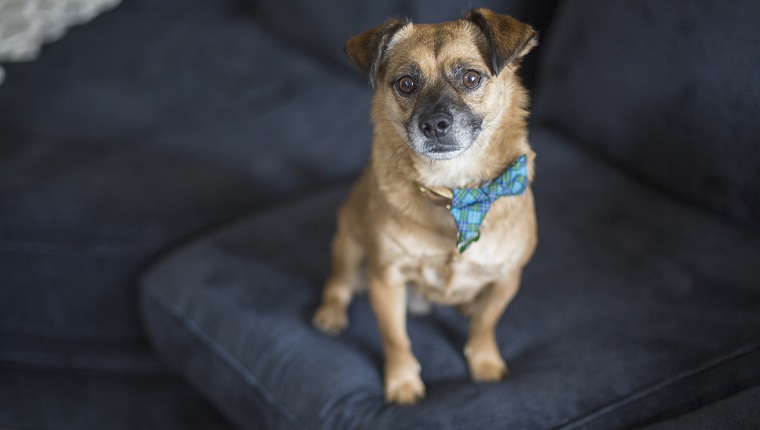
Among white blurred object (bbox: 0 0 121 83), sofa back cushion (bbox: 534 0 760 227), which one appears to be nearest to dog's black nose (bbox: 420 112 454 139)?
sofa back cushion (bbox: 534 0 760 227)

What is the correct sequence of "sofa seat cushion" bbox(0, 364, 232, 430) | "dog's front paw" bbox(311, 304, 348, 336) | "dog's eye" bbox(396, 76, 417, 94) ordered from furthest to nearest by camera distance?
"sofa seat cushion" bbox(0, 364, 232, 430), "dog's front paw" bbox(311, 304, 348, 336), "dog's eye" bbox(396, 76, 417, 94)

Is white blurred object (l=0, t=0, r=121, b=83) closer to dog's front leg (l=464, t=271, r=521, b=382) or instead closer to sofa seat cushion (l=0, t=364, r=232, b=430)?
sofa seat cushion (l=0, t=364, r=232, b=430)

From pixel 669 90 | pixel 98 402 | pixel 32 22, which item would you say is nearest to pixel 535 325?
pixel 669 90

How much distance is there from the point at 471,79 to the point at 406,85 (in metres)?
0.14

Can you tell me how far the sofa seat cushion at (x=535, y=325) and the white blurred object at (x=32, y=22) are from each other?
1.39 meters

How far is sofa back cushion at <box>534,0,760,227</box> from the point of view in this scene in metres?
1.72

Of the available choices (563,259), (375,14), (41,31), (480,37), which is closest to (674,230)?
(563,259)

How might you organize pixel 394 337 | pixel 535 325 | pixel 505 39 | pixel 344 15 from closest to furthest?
pixel 505 39, pixel 394 337, pixel 535 325, pixel 344 15

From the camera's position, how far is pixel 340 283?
5.85 ft

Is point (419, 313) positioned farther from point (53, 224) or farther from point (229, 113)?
point (229, 113)

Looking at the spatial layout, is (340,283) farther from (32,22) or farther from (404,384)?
(32,22)

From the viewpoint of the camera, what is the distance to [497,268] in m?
1.52

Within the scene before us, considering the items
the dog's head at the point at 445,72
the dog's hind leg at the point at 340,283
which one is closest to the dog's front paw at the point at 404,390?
the dog's hind leg at the point at 340,283

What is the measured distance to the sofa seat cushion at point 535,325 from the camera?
144 cm
